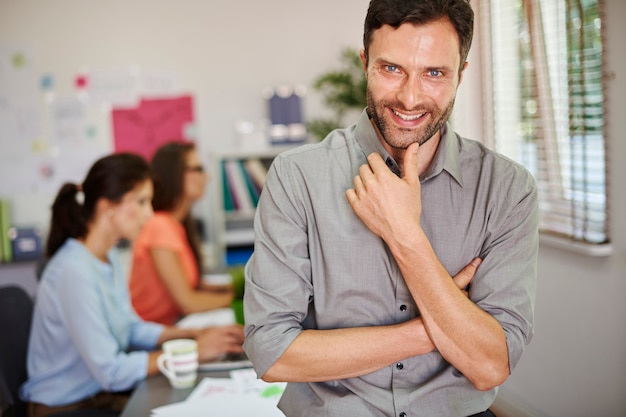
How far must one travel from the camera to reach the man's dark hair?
1.27 metres

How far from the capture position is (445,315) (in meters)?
1.27

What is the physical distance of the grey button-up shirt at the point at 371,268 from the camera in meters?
1.32

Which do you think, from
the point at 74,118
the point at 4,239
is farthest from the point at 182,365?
the point at 74,118

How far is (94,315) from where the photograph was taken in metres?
2.33

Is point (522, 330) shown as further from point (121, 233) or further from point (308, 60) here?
point (308, 60)

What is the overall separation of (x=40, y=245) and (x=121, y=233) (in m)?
2.26

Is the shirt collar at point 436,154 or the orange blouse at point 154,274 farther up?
the shirt collar at point 436,154

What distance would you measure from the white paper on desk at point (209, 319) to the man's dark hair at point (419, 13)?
1.66 meters

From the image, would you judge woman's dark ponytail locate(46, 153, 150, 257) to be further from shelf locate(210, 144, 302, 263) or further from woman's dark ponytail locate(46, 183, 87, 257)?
shelf locate(210, 144, 302, 263)

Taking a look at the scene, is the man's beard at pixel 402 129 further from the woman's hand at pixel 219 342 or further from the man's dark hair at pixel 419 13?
the woman's hand at pixel 219 342

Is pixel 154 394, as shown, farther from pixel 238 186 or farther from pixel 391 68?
pixel 238 186

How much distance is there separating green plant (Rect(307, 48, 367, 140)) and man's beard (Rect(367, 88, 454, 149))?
293 cm

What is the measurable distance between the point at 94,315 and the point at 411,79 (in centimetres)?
148

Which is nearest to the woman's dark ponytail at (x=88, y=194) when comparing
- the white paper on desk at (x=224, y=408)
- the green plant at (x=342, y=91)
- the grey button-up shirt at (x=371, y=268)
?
the white paper on desk at (x=224, y=408)
